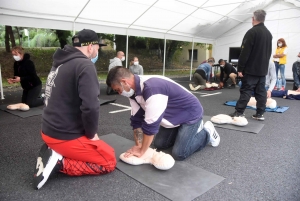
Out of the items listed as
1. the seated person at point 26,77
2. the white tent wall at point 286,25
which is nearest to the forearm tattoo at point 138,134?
the seated person at point 26,77

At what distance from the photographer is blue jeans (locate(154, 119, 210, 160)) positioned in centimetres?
219

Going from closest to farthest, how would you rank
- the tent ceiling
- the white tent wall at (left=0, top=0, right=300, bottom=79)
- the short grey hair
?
1. the short grey hair
2. the tent ceiling
3. the white tent wall at (left=0, top=0, right=300, bottom=79)

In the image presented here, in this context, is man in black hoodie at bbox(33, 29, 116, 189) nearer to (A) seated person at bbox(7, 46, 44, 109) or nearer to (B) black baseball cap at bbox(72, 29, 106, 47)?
(B) black baseball cap at bbox(72, 29, 106, 47)

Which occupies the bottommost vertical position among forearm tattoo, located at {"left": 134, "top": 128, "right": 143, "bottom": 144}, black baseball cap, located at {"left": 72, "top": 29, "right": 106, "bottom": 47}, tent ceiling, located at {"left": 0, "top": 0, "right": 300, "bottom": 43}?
forearm tattoo, located at {"left": 134, "top": 128, "right": 143, "bottom": 144}


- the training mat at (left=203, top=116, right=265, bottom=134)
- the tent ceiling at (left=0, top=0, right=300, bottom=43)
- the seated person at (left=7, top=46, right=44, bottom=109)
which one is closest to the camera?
the training mat at (left=203, top=116, right=265, bottom=134)

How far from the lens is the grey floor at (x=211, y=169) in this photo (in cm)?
165

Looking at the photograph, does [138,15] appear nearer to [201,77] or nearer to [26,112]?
[201,77]

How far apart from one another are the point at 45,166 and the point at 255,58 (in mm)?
2996

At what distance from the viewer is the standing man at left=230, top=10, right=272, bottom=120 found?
3.30m

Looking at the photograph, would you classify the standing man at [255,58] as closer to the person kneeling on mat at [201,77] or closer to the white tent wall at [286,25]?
the person kneeling on mat at [201,77]

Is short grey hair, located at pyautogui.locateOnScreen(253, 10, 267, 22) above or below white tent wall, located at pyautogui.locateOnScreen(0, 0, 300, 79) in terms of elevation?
below

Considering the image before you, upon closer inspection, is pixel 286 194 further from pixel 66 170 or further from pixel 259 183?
pixel 66 170

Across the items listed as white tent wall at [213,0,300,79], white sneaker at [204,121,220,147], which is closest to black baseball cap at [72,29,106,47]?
white sneaker at [204,121,220,147]

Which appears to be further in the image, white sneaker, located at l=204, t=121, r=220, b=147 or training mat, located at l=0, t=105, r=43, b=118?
training mat, located at l=0, t=105, r=43, b=118
